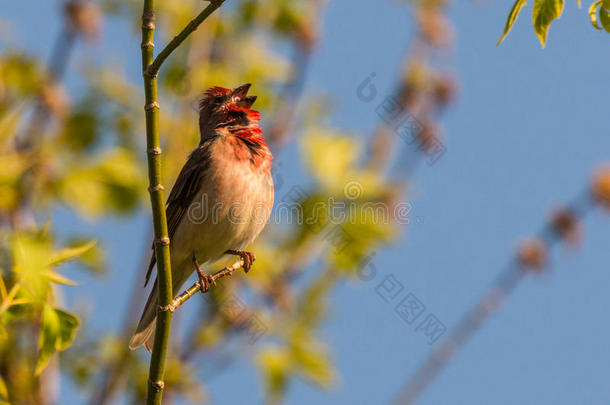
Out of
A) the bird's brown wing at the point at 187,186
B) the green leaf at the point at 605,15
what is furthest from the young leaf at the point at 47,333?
the green leaf at the point at 605,15

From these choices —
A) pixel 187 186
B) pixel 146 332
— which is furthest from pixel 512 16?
pixel 146 332

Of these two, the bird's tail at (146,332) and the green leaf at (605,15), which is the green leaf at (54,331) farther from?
the green leaf at (605,15)

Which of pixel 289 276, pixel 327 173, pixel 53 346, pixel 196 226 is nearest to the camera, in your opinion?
pixel 53 346

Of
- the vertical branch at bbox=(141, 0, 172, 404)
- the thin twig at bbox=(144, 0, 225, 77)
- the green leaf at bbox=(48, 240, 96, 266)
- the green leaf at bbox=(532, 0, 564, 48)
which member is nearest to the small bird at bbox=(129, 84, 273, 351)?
the green leaf at bbox=(48, 240, 96, 266)

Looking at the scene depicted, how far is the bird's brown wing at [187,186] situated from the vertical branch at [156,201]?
2.71 meters

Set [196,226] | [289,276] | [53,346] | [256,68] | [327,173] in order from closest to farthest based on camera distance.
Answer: [53,346]
[196,226]
[327,173]
[289,276]
[256,68]

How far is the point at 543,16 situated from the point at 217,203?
11.8ft

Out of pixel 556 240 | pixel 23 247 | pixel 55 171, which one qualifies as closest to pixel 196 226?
pixel 55 171

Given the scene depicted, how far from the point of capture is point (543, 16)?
11.3ft

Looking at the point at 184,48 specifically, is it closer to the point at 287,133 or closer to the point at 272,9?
the point at 272,9

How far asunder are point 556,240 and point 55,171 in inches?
178

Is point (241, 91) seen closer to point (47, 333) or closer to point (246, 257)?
point (246, 257)

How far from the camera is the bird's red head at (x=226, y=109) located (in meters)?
7.12

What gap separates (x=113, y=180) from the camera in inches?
292
